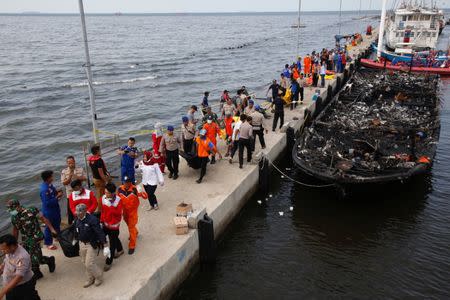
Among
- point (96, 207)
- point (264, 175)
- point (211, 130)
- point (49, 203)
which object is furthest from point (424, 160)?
point (49, 203)

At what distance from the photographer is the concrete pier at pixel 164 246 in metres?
6.38

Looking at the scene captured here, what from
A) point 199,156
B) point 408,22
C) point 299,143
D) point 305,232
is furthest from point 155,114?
point 408,22

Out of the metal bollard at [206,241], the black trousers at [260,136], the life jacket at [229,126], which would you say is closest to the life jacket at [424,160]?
the black trousers at [260,136]

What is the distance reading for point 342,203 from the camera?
11.6 m

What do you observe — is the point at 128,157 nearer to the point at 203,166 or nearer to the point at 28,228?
the point at 203,166

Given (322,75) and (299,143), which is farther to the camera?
(322,75)

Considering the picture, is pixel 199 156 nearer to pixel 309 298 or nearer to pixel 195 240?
pixel 195 240

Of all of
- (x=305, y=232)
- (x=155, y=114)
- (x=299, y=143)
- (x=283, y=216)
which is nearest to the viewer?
(x=305, y=232)

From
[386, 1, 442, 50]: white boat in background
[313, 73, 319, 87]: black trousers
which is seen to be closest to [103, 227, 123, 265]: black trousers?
[313, 73, 319, 87]: black trousers

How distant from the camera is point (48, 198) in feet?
23.2

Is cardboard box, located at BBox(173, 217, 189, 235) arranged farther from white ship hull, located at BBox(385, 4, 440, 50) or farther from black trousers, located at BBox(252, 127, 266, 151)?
white ship hull, located at BBox(385, 4, 440, 50)

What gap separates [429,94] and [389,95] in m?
1.99

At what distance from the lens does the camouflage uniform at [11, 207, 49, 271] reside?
6.23m

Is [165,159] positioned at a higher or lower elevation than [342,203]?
higher
